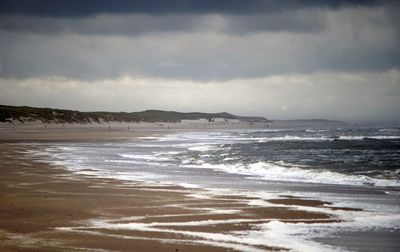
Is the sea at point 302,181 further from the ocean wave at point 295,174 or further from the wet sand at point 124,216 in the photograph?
the wet sand at point 124,216

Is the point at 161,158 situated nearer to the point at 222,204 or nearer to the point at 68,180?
the point at 68,180

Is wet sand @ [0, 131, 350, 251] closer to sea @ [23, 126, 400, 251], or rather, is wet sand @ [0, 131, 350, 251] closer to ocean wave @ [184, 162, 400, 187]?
sea @ [23, 126, 400, 251]

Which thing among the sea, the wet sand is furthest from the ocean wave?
the wet sand

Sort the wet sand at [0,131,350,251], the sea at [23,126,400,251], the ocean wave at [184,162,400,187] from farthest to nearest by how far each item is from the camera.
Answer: the ocean wave at [184,162,400,187]
the sea at [23,126,400,251]
the wet sand at [0,131,350,251]

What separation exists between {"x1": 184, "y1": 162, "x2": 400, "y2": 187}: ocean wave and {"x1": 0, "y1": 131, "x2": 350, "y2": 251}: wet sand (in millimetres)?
4942

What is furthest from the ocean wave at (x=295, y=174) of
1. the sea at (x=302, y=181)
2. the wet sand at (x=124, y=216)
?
the wet sand at (x=124, y=216)

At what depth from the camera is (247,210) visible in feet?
38.7

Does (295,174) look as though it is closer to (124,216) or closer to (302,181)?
(302,181)

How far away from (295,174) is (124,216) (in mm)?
11009

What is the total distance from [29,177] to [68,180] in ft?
5.62

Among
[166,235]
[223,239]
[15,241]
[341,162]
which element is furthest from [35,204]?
[341,162]

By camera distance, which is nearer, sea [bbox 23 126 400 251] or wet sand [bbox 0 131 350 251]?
wet sand [bbox 0 131 350 251]

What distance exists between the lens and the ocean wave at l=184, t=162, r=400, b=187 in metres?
17.7

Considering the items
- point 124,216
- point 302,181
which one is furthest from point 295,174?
point 124,216
